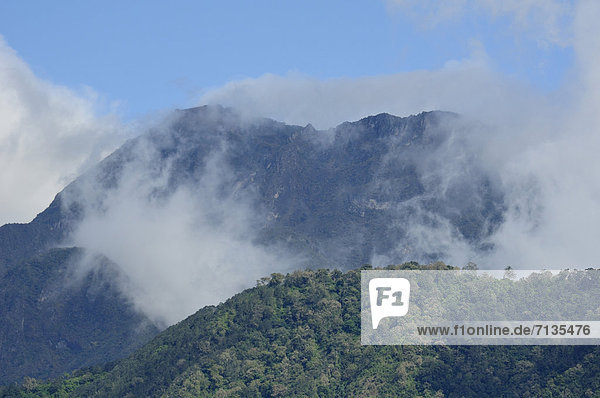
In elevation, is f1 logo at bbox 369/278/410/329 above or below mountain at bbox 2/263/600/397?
above

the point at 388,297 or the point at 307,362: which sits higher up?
the point at 388,297

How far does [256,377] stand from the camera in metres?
137

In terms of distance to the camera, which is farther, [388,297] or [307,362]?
[388,297]

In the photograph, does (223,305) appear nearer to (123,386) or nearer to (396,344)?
(123,386)

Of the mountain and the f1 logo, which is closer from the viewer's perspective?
the mountain

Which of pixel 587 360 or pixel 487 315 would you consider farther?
pixel 487 315

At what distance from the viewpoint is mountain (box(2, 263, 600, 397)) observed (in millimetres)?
126250

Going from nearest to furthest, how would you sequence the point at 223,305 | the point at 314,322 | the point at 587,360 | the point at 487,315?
the point at 587,360
the point at 487,315
the point at 314,322
the point at 223,305

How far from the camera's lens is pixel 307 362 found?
455 ft

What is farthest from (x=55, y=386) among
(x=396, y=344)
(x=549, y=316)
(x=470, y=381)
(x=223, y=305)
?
(x=549, y=316)

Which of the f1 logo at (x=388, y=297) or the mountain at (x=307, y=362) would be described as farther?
the f1 logo at (x=388, y=297)

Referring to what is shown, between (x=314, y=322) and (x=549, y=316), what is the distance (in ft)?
107

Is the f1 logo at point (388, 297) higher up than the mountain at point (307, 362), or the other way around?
the f1 logo at point (388, 297)

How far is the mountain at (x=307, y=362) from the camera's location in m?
126
